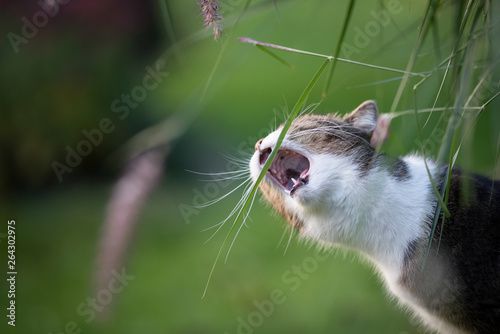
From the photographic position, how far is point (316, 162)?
A: 1.49 m

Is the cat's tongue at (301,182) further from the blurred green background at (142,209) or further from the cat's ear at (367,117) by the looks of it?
the blurred green background at (142,209)

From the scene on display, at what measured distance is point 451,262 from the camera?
4.54 feet

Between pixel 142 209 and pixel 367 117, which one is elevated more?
pixel 367 117

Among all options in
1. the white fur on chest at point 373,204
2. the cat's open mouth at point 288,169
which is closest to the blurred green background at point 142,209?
the cat's open mouth at point 288,169

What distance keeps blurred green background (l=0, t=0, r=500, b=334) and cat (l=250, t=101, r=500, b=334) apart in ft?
1.93

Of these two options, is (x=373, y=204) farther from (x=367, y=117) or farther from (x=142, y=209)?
(x=142, y=209)

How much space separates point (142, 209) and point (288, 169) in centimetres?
157

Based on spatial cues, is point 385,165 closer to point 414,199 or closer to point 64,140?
point 414,199

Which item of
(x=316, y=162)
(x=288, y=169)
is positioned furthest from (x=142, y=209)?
(x=316, y=162)

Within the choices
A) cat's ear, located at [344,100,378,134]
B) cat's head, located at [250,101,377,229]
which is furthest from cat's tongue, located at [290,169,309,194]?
cat's ear, located at [344,100,378,134]

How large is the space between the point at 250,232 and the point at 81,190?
1.06 m

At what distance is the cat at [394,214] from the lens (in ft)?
4.54

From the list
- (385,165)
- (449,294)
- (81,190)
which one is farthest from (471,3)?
(81,190)

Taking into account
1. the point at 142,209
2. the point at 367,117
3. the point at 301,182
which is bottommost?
the point at 142,209
